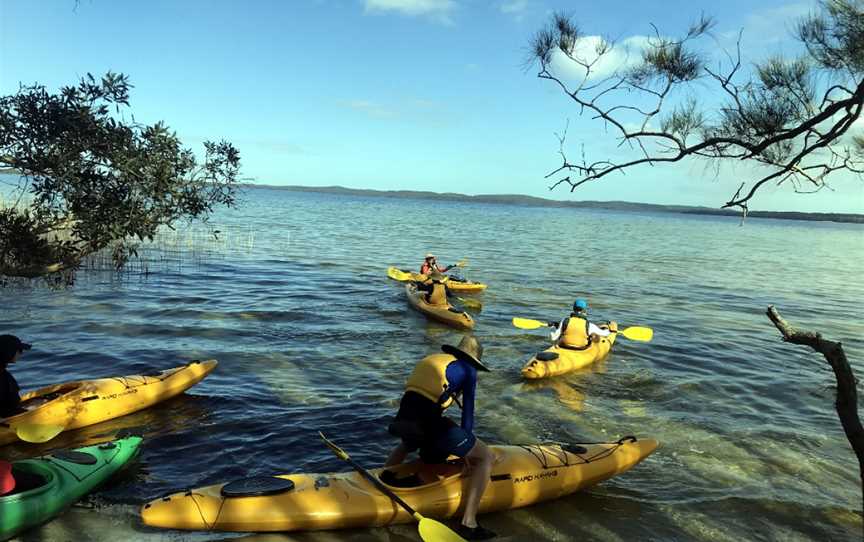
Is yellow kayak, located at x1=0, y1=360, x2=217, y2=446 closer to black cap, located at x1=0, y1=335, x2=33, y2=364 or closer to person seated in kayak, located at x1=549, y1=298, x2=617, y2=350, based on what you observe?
black cap, located at x1=0, y1=335, x2=33, y2=364

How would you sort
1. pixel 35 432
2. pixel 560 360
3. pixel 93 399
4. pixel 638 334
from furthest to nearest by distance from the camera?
pixel 638 334 < pixel 560 360 < pixel 93 399 < pixel 35 432

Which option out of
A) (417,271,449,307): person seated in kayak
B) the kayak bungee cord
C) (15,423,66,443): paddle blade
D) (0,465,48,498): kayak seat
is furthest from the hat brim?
(417,271,449,307): person seated in kayak

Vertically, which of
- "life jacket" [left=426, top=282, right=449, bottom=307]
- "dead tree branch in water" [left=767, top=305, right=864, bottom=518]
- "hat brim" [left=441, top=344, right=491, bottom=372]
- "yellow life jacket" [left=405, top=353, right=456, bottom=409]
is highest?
"dead tree branch in water" [left=767, top=305, right=864, bottom=518]

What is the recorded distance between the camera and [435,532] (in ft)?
16.0

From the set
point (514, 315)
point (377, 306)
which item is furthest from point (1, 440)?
point (514, 315)

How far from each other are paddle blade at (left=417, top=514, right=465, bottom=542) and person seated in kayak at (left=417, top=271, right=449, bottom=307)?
9.71 metres

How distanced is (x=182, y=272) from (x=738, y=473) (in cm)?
1815

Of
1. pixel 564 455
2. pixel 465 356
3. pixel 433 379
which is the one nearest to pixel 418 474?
pixel 433 379

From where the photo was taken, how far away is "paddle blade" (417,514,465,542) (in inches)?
189

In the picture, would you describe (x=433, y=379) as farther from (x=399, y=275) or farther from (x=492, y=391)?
(x=399, y=275)

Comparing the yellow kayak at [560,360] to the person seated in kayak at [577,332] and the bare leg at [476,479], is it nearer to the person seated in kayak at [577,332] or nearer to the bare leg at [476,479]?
the person seated in kayak at [577,332]

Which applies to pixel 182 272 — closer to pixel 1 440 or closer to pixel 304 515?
pixel 1 440

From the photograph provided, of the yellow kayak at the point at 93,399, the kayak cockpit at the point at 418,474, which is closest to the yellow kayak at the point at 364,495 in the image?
the kayak cockpit at the point at 418,474

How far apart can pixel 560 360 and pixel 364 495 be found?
18.8 ft
